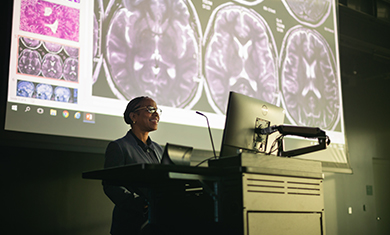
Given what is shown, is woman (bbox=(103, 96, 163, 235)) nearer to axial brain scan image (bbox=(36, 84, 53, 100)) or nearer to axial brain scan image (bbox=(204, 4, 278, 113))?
axial brain scan image (bbox=(36, 84, 53, 100))

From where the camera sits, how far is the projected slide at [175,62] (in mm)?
2426

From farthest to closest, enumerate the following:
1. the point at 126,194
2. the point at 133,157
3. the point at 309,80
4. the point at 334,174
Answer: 1. the point at 334,174
2. the point at 309,80
3. the point at 133,157
4. the point at 126,194

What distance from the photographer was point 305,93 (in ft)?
12.1

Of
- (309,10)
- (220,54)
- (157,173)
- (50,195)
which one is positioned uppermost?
(309,10)

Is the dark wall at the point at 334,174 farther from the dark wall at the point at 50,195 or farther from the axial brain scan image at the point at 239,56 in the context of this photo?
the axial brain scan image at the point at 239,56

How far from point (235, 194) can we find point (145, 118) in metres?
0.98

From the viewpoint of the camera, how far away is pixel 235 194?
137cm

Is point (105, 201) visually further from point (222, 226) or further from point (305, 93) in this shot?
point (305, 93)

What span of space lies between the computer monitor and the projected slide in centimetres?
104

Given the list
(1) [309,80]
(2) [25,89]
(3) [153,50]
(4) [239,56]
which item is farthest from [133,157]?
(1) [309,80]

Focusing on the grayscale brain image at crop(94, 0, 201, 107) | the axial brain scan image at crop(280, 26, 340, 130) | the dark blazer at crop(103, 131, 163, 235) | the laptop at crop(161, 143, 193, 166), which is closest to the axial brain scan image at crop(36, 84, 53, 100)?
the grayscale brain image at crop(94, 0, 201, 107)

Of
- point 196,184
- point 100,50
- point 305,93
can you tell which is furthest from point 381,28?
point 196,184

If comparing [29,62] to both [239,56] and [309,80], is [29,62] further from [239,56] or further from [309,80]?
[309,80]

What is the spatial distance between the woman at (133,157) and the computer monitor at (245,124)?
0.45 metres
